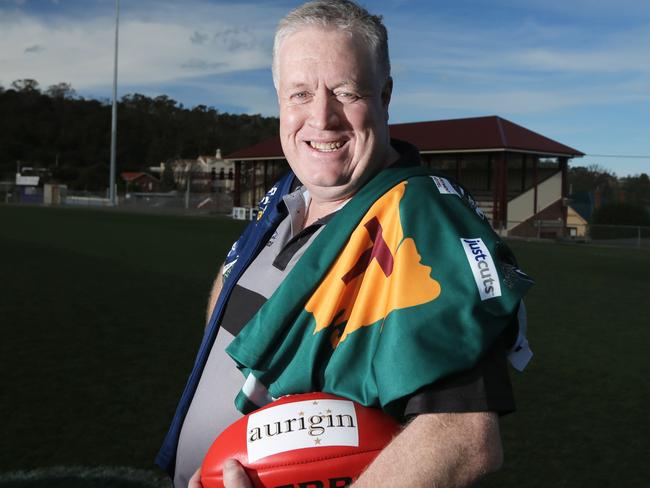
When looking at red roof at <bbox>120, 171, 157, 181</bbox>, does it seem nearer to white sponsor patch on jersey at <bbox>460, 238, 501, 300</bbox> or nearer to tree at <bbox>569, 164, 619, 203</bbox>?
tree at <bbox>569, 164, 619, 203</bbox>

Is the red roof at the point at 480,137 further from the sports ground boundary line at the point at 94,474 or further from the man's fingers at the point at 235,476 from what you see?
the man's fingers at the point at 235,476

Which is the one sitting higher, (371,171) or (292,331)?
(371,171)

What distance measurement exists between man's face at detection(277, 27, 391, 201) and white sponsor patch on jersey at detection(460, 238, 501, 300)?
44 cm

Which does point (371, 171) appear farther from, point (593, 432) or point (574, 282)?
point (574, 282)

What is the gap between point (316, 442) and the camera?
164 centimetres

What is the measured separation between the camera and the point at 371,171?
72.2 inches

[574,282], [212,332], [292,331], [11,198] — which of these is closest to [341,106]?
[292,331]

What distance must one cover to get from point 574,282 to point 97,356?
9306 mm

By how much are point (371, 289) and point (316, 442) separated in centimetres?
40

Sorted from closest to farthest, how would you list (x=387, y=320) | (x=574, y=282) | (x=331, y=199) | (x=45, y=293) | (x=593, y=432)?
(x=387, y=320), (x=331, y=199), (x=593, y=432), (x=45, y=293), (x=574, y=282)

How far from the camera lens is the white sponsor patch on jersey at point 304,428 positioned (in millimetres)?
1618

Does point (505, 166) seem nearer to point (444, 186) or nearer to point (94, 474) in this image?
point (94, 474)

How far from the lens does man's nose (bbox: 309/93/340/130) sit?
178 centimetres

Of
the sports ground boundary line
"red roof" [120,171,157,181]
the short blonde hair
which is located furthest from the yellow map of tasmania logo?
"red roof" [120,171,157,181]
